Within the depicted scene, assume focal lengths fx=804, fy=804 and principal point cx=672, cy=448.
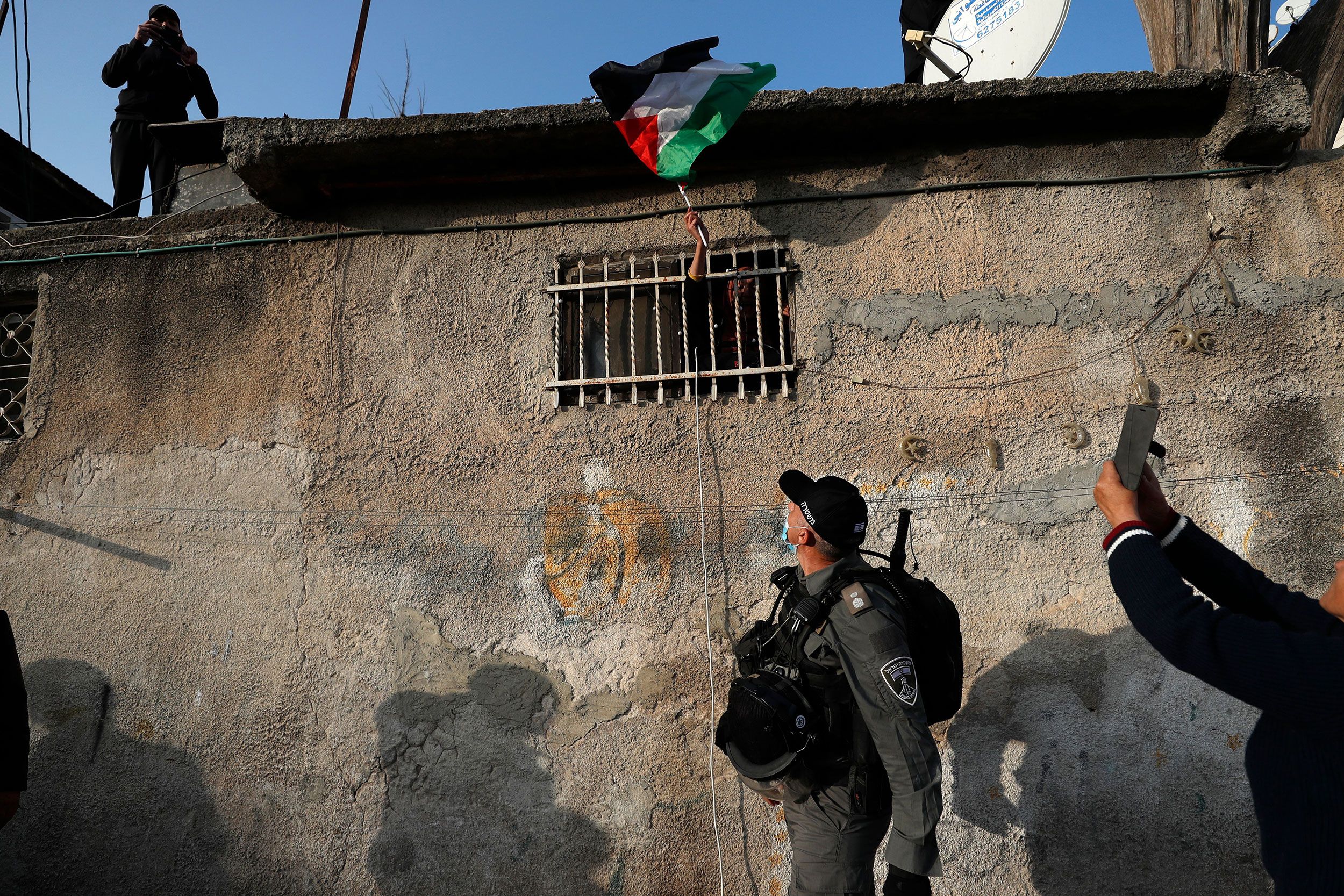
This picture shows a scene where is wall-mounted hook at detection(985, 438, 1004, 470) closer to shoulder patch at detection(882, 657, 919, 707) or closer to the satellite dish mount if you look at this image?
shoulder patch at detection(882, 657, 919, 707)

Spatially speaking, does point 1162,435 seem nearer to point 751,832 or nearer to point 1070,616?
point 1070,616

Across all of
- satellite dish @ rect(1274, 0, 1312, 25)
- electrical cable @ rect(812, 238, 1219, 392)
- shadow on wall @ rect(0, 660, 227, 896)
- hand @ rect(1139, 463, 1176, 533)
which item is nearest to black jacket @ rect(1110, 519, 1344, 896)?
hand @ rect(1139, 463, 1176, 533)

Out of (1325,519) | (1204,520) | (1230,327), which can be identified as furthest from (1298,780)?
(1230,327)

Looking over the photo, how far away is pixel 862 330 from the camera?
3.64 meters

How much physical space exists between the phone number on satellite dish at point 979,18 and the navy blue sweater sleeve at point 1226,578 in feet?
11.3

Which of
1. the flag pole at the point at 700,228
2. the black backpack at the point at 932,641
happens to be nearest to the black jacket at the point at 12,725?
the black backpack at the point at 932,641

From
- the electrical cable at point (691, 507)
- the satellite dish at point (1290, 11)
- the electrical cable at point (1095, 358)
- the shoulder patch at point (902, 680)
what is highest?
the satellite dish at point (1290, 11)

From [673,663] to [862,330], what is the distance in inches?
67.2

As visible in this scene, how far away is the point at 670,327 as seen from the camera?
3.85m

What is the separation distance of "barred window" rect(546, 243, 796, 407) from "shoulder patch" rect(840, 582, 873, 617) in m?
1.33

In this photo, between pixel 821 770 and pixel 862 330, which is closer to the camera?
pixel 821 770

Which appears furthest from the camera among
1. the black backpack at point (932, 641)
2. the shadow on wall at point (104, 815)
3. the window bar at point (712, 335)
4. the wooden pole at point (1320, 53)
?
the wooden pole at point (1320, 53)

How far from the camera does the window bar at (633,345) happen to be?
3725 mm

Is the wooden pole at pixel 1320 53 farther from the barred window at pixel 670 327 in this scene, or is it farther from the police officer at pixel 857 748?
the police officer at pixel 857 748
